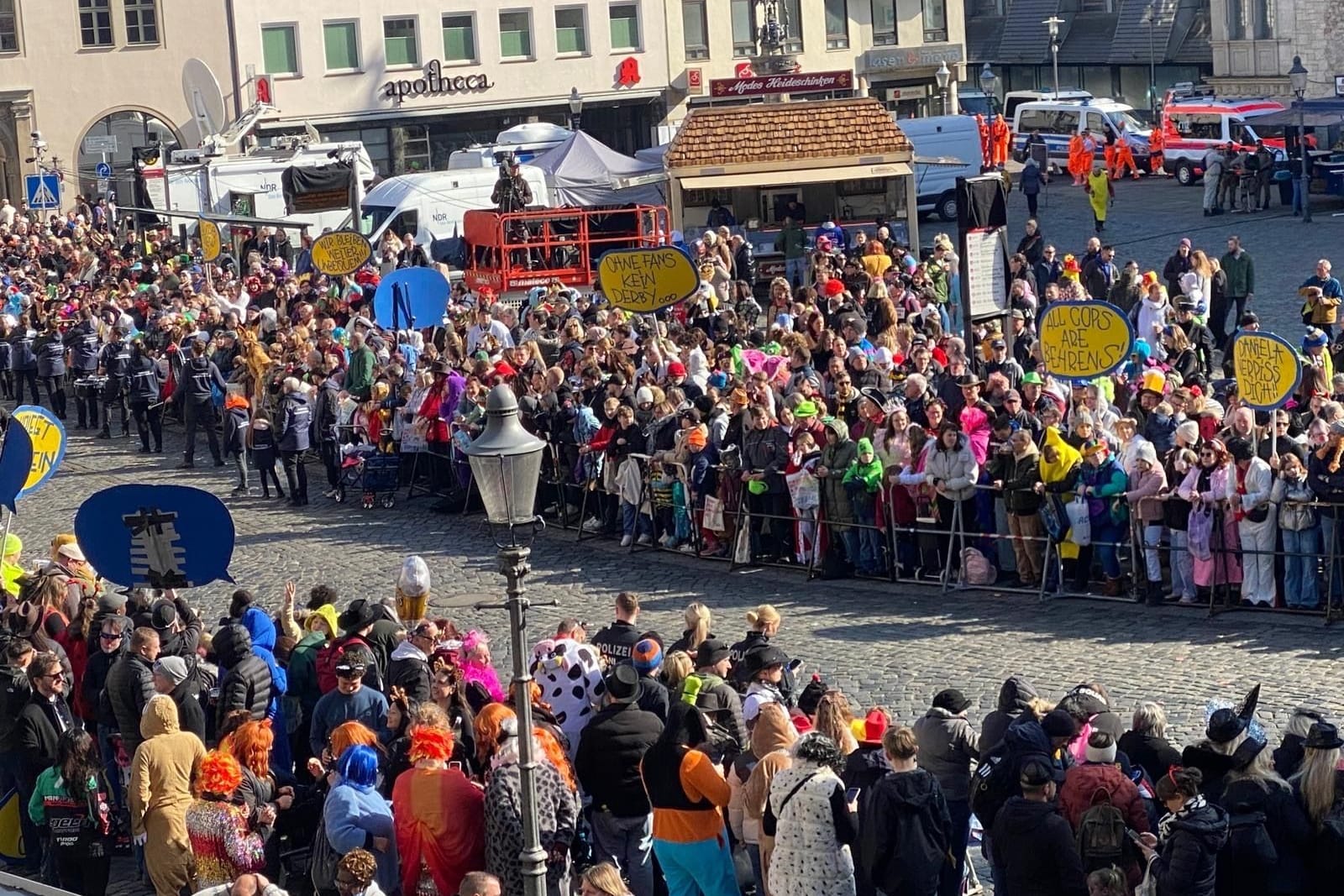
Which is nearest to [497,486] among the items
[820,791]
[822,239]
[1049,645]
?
[820,791]

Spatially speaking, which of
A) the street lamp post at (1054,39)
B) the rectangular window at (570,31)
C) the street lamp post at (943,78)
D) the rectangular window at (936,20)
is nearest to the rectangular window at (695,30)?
the rectangular window at (570,31)

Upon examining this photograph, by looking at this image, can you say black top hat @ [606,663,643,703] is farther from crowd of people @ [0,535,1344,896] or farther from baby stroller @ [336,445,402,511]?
baby stroller @ [336,445,402,511]

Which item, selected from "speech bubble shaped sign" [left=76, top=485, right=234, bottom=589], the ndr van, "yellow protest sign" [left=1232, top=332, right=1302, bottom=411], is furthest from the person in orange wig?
the ndr van

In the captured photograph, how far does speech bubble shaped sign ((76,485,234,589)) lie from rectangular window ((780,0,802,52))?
48316 millimetres

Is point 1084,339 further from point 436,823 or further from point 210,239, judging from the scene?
point 210,239

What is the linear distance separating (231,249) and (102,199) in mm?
13804

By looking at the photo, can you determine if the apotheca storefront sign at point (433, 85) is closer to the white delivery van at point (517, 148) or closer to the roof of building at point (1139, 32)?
the white delivery van at point (517, 148)

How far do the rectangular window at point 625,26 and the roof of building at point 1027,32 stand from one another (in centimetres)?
1545

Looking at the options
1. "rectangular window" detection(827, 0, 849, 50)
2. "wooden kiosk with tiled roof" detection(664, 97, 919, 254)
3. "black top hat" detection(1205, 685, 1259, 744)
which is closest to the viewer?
"black top hat" detection(1205, 685, 1259, 744)

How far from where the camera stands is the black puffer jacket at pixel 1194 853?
30.7 ft

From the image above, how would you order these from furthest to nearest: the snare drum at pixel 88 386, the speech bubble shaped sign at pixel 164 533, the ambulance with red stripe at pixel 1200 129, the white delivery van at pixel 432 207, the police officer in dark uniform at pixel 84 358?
the ambulance with red stripe at pixel 1200 129
the white delivery van at pixel 432 207
the police officer in dark uniform at pixel 84 358
the snare drum at pixel 88 386
the speech bubble shaped sign at pixel 164 533

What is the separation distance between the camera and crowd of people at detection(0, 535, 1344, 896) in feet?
32.1

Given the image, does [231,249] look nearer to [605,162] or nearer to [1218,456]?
[605,162]

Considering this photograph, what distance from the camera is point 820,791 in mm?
10203
